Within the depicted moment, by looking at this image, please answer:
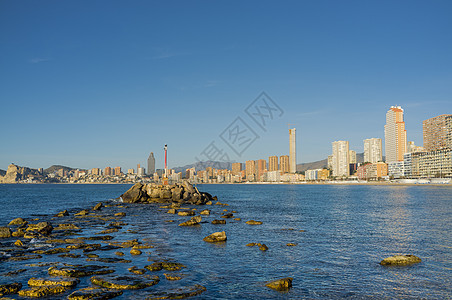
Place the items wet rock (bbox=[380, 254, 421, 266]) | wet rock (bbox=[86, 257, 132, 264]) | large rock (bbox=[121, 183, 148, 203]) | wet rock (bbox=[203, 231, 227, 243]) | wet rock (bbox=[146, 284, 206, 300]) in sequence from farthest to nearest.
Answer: large rock (bbox=[121, 183, 148, 203]) → wet rock (bbox=[203, 231, 227, 243]) → wet rock (bbox=[86, 257, 132, 264]) → wet rock (bbox=[380, 254, 421, 266]) → wet rock (bbox=[146, 284, 206, 300])

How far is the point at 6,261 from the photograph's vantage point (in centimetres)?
2484

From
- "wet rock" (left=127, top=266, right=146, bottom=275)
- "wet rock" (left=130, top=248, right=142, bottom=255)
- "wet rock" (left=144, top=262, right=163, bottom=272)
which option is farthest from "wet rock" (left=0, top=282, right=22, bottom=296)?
"wet rock" (left=130, top=248, right=142, bottom=255)

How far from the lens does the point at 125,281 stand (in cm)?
1969

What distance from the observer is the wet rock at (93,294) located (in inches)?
668

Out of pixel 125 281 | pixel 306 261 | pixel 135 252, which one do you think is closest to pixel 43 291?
pixel 125 281

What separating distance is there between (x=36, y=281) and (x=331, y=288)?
17618 mm

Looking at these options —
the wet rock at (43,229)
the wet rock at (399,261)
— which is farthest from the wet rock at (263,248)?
the wet rock at (43,229)

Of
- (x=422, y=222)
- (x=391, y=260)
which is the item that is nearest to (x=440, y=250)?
(x=391, y=260)

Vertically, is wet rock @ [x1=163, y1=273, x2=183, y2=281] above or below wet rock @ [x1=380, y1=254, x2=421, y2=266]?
above

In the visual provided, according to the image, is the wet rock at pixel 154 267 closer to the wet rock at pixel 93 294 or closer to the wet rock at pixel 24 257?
the wet rock at pixel 93 294

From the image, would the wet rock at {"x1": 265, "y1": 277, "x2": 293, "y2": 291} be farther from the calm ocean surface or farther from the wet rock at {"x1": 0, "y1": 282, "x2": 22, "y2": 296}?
the wet rock at {"x1": 0, "y1": 282, "x2": 22, "y2": 296}

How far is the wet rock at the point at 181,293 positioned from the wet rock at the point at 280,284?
162 inches

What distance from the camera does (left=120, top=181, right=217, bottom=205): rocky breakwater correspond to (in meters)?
93.6

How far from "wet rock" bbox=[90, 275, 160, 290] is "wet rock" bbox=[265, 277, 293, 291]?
23.3 feet
